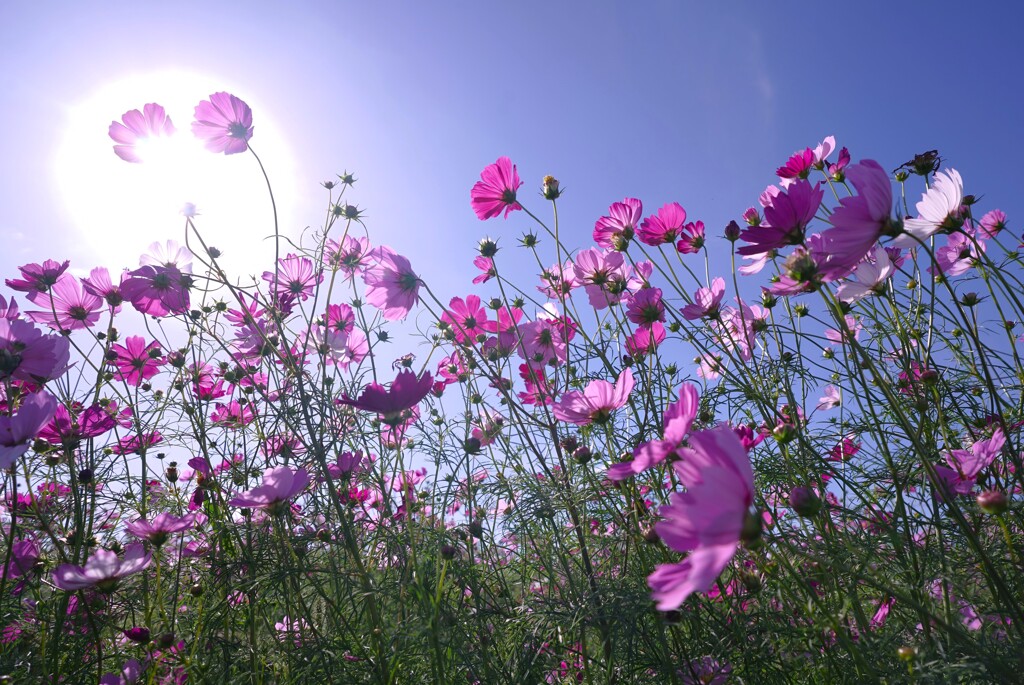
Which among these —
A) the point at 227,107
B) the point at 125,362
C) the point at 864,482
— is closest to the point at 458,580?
the point at 864,482

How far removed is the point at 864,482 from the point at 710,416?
321mm

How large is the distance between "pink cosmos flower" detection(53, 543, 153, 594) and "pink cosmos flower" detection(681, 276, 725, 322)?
3.39 ft

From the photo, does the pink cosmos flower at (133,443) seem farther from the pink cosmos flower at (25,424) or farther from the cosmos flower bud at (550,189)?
the cosmos flower bud at (550,189)

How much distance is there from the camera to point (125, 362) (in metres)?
1.82

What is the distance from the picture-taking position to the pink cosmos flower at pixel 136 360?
179 cm

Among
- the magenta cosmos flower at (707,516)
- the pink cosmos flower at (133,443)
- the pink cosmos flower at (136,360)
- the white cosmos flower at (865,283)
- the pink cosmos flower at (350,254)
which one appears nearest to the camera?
the magenta cosmos flower at (707,516)

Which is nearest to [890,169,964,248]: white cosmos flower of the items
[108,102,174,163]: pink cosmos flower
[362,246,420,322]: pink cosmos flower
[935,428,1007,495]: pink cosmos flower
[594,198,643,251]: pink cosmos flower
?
[935,428,1007,495]: pink cosmos flower

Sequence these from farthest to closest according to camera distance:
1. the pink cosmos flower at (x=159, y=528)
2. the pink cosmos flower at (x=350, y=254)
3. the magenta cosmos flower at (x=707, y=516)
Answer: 1. the pink cosmos flower at (x=350, y=254)
2. the pink cosmos flower at (x=159, y=528)
3. the magenta cosmos flower at (x=707, y=516)

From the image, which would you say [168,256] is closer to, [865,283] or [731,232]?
[731,232]

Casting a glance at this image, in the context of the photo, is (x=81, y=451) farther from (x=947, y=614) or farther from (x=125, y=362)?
(x=947, y=614)

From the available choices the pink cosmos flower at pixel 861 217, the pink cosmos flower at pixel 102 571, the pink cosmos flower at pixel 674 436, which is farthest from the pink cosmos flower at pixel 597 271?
the pink cosmos flower at pixel 102 571

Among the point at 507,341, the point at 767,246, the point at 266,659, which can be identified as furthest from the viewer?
the point at 507,341

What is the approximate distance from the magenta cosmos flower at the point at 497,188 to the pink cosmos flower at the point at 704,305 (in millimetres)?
504

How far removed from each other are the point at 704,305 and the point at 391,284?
75cm
